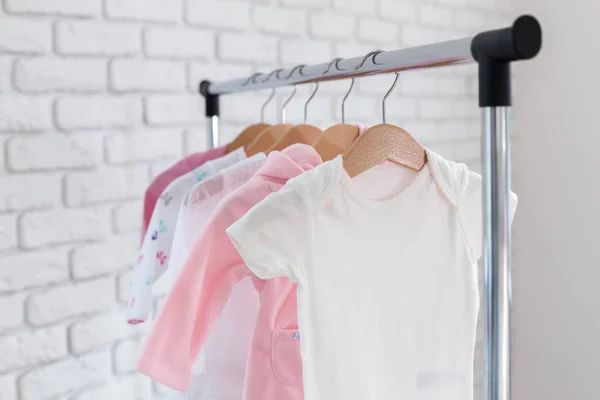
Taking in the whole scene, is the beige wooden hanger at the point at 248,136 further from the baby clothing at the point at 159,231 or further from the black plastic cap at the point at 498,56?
the black plastic cap at the point at 498,56

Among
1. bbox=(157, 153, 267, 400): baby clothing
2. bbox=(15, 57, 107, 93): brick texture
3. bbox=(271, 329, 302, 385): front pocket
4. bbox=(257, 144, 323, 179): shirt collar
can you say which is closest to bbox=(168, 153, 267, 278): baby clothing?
bbox=(157, 153, 267, 400): baby clothing

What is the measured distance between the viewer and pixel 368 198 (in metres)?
1.01

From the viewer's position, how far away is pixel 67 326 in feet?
5.07

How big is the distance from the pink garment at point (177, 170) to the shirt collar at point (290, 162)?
337 mm

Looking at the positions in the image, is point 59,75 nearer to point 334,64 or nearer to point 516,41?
point 334,64

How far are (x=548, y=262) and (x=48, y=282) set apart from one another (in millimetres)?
1826

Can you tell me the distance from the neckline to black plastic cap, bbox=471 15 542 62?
0.92ft

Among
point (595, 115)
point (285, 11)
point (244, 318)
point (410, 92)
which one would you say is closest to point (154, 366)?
point (244, 318)

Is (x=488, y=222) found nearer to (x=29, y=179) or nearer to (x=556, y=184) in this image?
(x=29, y=179)

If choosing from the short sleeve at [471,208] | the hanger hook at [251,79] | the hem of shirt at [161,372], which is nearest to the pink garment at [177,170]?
the hanger hook at [251,79]

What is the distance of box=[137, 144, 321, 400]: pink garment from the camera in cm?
107

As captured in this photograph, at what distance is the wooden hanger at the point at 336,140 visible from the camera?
42.6 inches

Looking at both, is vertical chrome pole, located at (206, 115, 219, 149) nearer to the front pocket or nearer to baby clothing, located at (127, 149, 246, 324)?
baby clothing, located at (127, 149, 246, 324)

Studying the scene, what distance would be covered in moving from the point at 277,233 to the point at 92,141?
790 millimetres
